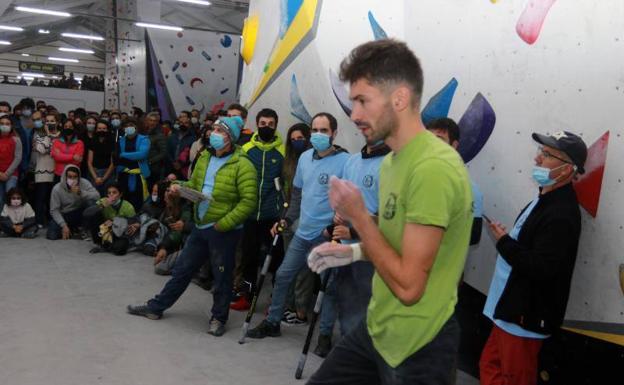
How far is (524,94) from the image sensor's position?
3090mm

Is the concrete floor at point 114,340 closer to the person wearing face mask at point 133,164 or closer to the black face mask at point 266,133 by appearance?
the black face mask at point 266,133

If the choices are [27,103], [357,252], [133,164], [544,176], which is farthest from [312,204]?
[27,103]

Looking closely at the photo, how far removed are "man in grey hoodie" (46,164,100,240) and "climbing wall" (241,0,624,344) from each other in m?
4.20

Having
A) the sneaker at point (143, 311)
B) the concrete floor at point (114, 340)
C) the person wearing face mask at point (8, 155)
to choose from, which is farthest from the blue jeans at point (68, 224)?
the sneaker at point (143, 311)

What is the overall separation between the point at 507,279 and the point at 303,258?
5.70ft

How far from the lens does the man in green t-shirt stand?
1451mm

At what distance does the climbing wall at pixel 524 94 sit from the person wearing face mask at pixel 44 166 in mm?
4855

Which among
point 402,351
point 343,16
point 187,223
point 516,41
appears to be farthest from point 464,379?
point 187,223

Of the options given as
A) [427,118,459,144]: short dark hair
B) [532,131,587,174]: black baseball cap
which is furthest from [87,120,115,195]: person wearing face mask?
[532,131,587,174]: black baseball cap

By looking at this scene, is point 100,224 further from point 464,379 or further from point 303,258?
point 464,379

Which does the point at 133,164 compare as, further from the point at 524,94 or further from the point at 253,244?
the point at 524,94

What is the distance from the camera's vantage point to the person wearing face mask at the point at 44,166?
7.85m

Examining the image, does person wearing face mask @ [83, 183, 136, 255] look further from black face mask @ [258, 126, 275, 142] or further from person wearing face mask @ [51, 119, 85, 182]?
black face mask @ [258, 126, 275, 142]

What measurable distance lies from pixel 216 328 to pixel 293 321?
2.24 ft
